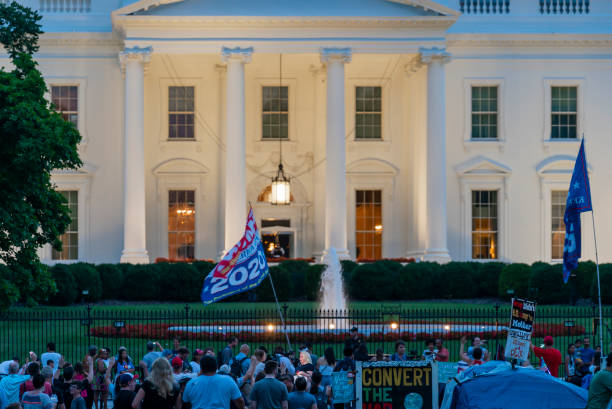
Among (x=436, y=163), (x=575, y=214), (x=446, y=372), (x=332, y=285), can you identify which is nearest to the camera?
(x=446, y=372)

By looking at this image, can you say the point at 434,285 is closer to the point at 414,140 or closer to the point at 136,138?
the point at 414,140

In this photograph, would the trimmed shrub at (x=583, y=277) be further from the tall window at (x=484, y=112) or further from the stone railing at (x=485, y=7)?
the stone railing at (x=485, y=7)

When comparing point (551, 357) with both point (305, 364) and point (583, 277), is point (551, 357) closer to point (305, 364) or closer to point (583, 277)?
point (305, 364)

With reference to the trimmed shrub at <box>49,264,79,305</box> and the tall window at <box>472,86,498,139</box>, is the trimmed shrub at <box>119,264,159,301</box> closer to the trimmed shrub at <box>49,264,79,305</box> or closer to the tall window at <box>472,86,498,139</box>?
the trimmed shrub at <box>49,264,79,305</box>

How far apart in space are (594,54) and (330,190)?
11907 millimetres

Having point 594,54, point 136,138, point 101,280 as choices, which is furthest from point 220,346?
point 594,54

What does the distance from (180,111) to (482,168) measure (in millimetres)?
11733

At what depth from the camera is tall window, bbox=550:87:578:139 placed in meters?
42.5

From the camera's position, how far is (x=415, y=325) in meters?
27.7

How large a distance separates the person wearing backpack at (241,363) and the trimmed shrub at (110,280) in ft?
65.1

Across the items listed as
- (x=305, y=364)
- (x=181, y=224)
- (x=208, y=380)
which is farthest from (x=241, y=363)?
(x=181, y=224)

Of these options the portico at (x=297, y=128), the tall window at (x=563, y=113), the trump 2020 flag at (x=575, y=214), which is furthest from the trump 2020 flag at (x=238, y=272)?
the tall window at (x=563, y=113)

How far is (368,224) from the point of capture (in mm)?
43062

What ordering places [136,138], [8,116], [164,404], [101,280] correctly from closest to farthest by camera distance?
[164,404] → [8,116] → [101,280] → [136,138]
